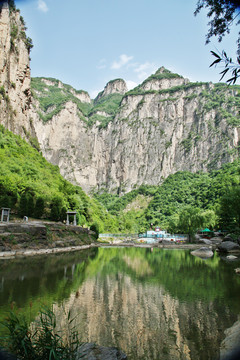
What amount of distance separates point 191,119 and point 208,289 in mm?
141674

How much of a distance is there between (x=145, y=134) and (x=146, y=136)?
4.98ft

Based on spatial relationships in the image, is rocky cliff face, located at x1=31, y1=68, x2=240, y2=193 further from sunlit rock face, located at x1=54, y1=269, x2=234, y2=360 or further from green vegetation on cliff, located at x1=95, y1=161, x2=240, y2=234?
sunlit rock face, located at x1=54, y1=269, x2=234, y2=360

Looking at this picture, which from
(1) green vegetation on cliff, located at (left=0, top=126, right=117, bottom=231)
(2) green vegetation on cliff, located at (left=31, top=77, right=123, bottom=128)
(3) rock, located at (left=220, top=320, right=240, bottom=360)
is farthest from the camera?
(2) green vegetation on cliff, located at (left=31, top=77, right=123, bottom=128)

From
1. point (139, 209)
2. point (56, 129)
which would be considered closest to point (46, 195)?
point (139, 209)

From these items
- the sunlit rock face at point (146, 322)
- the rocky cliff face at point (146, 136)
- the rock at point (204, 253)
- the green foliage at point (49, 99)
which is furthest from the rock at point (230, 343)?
the green foliage at point (49, 99)

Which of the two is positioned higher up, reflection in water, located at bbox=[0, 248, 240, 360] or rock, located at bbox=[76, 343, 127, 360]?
rock, located at bbox=[76, 343, 127, 360]

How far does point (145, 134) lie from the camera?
500 ft

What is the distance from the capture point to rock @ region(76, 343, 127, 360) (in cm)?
520

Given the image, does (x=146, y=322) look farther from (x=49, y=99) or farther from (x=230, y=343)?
(x=49, y=99)

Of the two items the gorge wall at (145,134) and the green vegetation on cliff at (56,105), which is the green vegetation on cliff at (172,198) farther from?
the green vegetation on cliff at (56,105)

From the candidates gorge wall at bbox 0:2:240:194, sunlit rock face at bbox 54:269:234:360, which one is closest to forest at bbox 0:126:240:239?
gorge wall at bbox 0:2:240:194

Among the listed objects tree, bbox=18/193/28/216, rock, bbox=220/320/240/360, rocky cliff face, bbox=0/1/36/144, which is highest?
rocky cliff face, bbox=0/1/36/144

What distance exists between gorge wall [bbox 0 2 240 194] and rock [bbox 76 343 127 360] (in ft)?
408

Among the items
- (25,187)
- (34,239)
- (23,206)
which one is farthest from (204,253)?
(25,187)
